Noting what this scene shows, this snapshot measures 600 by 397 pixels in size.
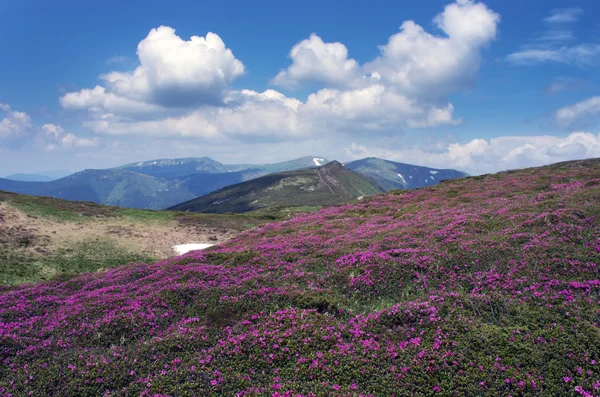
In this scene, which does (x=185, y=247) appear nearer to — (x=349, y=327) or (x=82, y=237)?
(x=82, y=237)

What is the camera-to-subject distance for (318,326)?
34.2 ft

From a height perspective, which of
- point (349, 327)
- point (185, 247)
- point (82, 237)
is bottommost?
point (185, 247)

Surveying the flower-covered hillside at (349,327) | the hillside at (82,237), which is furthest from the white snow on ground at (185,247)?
the flower-covered hillside at (349,327)

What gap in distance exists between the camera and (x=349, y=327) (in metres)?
10.5

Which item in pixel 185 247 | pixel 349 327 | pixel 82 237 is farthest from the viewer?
pixel 185 247

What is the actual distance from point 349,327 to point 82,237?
46168 mm

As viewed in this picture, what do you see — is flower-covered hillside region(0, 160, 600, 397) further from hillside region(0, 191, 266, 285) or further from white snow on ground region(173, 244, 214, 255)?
white snow on ground region(173, 244, 214, 255)

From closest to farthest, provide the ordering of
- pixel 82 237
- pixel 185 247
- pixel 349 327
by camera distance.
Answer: pixel 349 327
pixel 82 237
pixel 185 247

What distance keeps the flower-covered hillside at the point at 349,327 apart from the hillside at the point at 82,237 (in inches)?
781

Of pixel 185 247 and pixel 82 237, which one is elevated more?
pixel 82 237

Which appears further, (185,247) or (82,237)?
(185,247)

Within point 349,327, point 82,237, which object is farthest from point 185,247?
point 349,327

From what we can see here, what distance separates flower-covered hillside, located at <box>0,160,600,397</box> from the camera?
7.79m

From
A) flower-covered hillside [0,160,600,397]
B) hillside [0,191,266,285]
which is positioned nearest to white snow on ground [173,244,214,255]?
hillside [0,191,266,285]
